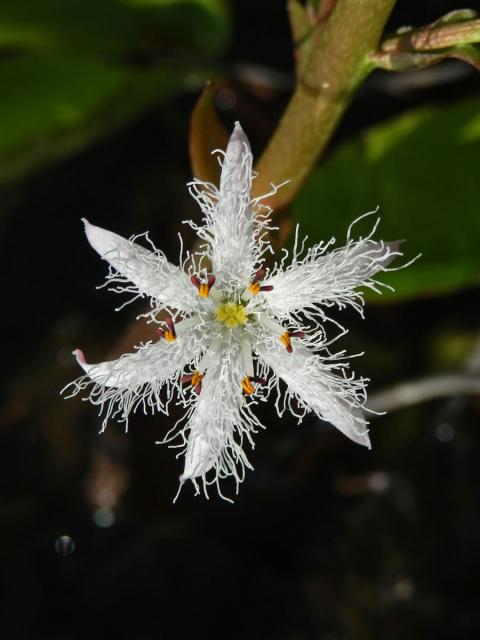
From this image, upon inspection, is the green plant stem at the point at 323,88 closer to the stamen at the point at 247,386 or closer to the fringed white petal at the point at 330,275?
the fringed white petal at the point at 330,275

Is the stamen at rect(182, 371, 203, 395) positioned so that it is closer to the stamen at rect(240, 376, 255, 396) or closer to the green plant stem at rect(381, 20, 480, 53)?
the stamen at rect(240, 376, 255, 396)

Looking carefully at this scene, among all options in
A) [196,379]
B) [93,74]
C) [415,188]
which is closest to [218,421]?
[196,379]

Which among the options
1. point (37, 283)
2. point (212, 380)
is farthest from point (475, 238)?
point (37, 283)

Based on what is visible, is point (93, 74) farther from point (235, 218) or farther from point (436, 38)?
point (436, 38)

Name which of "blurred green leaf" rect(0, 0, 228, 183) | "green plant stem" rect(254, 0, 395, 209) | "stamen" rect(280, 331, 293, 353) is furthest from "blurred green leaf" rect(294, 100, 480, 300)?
"blurred green leaf" rect(0, 0, 228, 183)

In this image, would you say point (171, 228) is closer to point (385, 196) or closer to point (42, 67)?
point (42, 67)

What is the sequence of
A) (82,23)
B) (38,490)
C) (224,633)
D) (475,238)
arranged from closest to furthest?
(475,238)
(82,23)
(224,633)
(38,490)
